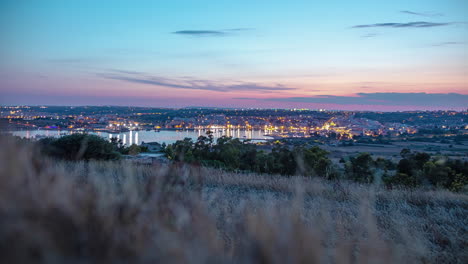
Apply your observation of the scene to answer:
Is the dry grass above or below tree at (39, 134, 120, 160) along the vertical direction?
above

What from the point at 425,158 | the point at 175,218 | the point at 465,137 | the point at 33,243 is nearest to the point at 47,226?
the point at 33,243

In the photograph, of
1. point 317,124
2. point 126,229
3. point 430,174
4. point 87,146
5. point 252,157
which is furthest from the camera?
point 317,124

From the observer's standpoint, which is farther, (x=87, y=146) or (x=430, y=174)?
(x=430, y=174)

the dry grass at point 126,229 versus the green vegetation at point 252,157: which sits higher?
the dry grass at point 126,229

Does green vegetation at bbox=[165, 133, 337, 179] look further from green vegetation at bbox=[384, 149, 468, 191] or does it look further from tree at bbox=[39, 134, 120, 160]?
tree at bbox=[39, 134, 120, 160]

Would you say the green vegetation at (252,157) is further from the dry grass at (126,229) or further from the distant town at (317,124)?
the distant town at (317,124)

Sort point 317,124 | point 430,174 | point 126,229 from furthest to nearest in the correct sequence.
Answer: point 317,124 → point 430,174 → point 126,229

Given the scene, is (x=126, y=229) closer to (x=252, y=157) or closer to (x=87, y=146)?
(x=87, y=146)

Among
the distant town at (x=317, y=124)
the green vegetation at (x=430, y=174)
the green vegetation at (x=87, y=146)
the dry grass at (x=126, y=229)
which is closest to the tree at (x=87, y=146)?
the green vegetation at (x=87, y=146)

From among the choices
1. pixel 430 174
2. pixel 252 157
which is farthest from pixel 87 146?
pixel 430 174

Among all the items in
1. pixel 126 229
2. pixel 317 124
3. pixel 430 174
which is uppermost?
pixel 126 229

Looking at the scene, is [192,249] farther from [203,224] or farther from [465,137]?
[465,137]

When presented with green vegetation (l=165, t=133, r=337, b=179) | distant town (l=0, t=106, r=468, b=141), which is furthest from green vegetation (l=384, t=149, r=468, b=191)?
distant town (l=0, t=106, r=468, b=141)

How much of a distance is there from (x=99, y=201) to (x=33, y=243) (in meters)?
0.69
